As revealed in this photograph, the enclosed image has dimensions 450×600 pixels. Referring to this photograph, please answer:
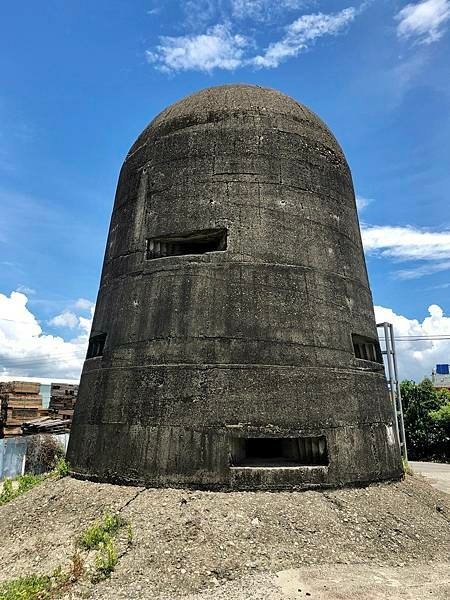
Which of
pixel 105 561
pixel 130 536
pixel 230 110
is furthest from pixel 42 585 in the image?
pixel 230 110

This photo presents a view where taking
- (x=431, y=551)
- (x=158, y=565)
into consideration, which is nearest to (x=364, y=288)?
(x=431, y=551)

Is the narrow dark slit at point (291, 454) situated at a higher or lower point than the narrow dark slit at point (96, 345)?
lower

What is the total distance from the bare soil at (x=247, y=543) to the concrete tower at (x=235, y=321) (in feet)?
1.67

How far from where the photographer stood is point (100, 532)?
6.78 m

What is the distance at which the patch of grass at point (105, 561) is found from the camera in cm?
606

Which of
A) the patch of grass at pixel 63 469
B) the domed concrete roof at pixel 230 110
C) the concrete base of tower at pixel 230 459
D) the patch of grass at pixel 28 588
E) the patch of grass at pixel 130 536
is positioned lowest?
the patch of grass at pixel 28 588

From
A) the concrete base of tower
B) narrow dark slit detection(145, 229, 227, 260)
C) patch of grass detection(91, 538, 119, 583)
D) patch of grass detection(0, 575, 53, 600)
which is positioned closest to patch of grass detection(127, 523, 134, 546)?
patch of grass detection(91, 538, 119, 583)

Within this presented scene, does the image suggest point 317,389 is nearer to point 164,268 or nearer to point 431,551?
point 431,551

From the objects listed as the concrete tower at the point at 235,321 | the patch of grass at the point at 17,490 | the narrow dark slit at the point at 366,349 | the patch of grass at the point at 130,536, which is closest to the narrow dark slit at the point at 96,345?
the concrete tower at the point at 235,321

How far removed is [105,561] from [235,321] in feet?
14.3

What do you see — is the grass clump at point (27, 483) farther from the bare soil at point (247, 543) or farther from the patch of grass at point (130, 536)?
the patch of grass at point (130, 536)

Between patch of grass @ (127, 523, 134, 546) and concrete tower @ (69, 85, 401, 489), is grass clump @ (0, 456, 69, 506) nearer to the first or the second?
concrete tower @ (69, 85, 401, 489)

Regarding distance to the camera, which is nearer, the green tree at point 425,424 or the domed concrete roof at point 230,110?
the domed concrete roof at point 230,110

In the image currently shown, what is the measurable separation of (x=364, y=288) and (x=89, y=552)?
7701 mm
